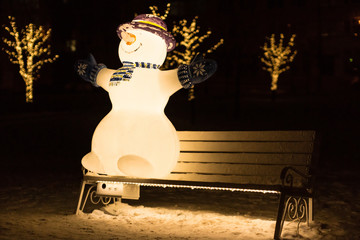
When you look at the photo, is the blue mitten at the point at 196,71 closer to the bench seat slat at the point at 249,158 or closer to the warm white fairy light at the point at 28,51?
the bench seat slat at the point at 249,158

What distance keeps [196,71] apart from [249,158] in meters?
1.13

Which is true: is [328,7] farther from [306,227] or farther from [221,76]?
[306,227]

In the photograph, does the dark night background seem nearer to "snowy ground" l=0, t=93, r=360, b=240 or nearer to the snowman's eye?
"snowy ground" l=0, t=93, r=360, b=240

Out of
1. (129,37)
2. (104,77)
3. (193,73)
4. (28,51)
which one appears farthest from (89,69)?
(28,51)

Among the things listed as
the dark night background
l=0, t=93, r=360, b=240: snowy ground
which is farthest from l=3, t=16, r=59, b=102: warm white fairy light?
l=0, t=93, r=360, b=240: snowy ground

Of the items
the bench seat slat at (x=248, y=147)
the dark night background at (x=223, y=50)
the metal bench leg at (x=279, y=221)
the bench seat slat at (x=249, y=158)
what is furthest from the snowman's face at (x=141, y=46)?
the dark night background at (x=223, y=50)

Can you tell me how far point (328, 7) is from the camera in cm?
5744

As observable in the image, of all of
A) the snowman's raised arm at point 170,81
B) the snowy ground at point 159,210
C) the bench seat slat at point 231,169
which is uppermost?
the snowman's raised arm at point 170,81

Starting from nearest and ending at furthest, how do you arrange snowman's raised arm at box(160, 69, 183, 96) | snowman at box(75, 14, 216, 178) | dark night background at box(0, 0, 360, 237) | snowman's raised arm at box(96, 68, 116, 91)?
snowman at box(75, 14, 216, 178) < snowman's raised arm at box(160, 69, 183, 96) < snowman's raised arm at box(96, 68, 116, 91) < dark night background at box(0, 0, 360, 237)

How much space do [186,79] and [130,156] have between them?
104cm

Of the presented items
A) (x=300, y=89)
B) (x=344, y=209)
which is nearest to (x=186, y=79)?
(x=344, y=209)

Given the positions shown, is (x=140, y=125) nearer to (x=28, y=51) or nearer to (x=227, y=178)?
(x=227, y=178)

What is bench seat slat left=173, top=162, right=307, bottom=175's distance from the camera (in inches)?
254

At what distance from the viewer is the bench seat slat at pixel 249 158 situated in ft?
21.0
